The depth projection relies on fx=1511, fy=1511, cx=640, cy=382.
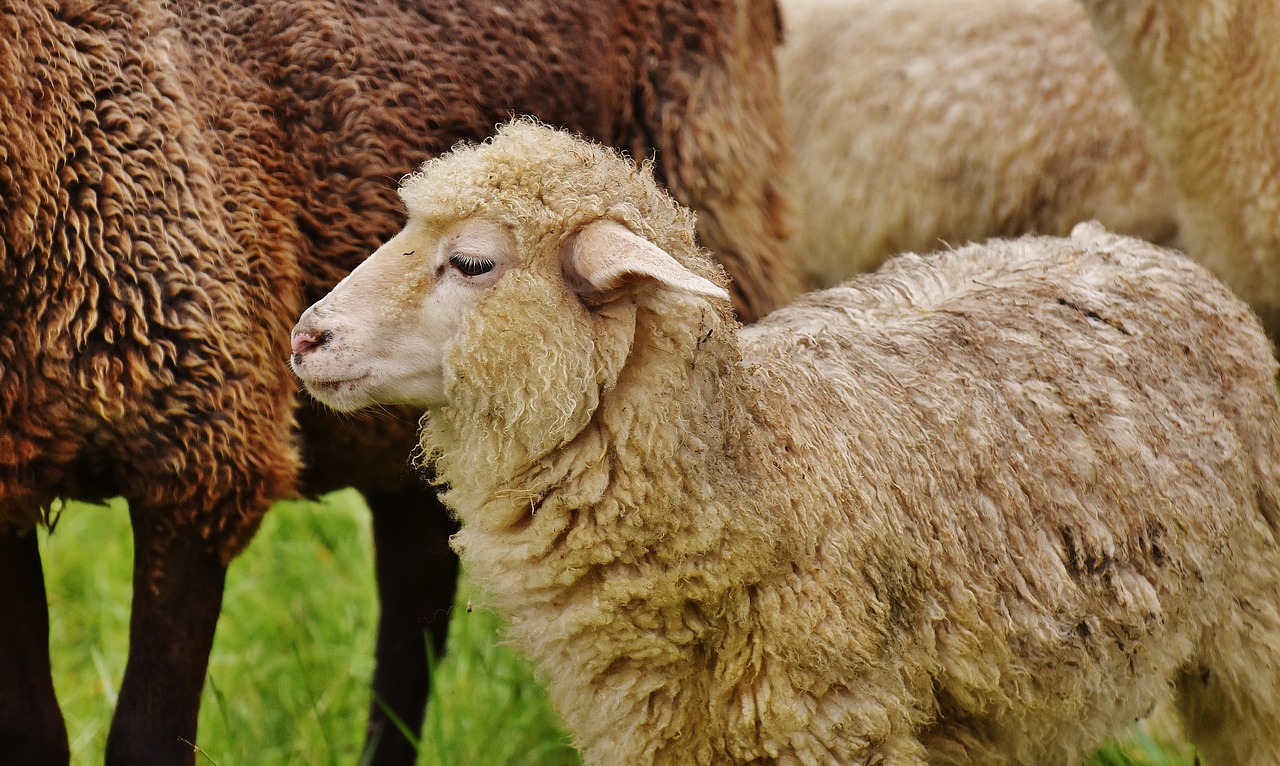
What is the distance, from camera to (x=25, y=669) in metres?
3.23

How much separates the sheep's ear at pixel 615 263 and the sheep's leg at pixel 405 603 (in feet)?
5.49

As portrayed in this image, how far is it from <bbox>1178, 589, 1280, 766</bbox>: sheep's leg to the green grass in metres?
0.42

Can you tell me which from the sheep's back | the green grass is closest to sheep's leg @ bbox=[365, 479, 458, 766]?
the green grass

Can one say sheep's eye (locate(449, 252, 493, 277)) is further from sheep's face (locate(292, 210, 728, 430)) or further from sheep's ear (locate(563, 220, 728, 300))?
sheep's ear (locate(563, 220, 728, 300))

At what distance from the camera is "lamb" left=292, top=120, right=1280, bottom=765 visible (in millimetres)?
2545

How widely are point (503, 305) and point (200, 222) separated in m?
0.92

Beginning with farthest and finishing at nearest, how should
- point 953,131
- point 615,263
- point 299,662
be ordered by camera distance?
point 953,131 < point 299,662 < point 615,263

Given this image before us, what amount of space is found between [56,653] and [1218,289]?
3.89 metres

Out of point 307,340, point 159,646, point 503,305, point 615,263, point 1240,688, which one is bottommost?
point 159,646

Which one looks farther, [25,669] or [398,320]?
[25,669]

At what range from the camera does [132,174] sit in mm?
3080

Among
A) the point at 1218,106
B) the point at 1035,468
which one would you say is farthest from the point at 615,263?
the point at 1218,106

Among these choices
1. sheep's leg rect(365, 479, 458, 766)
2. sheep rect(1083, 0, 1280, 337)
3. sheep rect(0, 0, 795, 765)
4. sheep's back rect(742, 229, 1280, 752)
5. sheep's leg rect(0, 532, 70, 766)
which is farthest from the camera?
sheep rect(1083, 0, 1280, 337)

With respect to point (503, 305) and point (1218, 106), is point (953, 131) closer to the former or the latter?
point (1218, 106)
